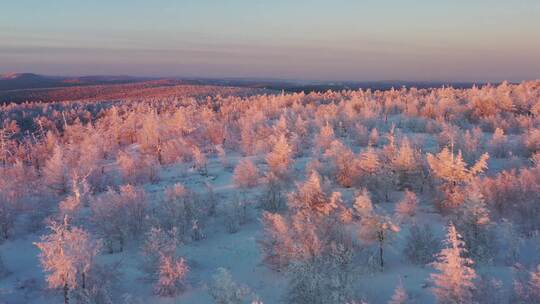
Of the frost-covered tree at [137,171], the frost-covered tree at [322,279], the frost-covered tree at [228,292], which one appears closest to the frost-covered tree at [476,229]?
the frost-covered tree at [322,279]

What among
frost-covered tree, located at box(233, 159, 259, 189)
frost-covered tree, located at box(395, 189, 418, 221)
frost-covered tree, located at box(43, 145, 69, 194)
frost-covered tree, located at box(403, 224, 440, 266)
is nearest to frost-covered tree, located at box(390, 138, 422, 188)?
frost-covered tree, located at box(395, 189, 418, 221)

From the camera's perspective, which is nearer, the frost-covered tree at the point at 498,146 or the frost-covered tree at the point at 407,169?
the frost-covered tree at the point at 407,169

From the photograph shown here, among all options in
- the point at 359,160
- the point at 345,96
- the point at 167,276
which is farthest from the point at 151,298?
the point at 345,96

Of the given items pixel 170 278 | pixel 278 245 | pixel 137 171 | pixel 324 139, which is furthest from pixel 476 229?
pixel 137 171

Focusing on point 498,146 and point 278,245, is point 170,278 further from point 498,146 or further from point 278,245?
point 498,146

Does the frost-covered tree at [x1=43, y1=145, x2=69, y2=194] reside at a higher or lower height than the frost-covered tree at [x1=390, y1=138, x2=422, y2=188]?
lower

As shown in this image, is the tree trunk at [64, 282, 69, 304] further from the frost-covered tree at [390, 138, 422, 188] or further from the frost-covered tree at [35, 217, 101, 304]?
the frost-covered tree at [390, 138, 422, 188]

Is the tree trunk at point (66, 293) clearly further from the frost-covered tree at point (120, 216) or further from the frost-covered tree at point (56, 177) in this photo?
the frost-covered tree at point (56, 177)

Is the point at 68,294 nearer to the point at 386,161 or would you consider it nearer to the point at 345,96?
the point at 386,161
